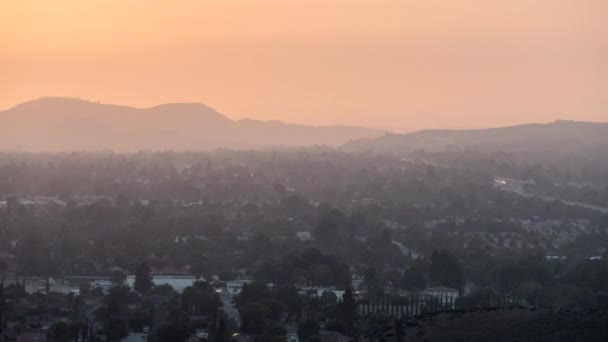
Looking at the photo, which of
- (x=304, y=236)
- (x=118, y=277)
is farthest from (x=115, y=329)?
(x=304, y=236)

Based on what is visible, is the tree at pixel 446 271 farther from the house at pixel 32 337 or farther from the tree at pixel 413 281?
the house at pixel 32 337

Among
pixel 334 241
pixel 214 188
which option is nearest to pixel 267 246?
pixel 334 241

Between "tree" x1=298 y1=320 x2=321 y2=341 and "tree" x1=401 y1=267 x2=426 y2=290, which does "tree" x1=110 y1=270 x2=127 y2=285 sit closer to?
"tree" x1=401 y1=267 x2=426 y2=290

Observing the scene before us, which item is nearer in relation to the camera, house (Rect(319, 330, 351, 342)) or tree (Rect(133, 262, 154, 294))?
house (Rect(319, 330, 351, 342))

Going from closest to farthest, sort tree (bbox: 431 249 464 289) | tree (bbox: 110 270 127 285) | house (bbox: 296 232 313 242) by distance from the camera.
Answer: tree (bbox: 431 249 464 289)
tree (bbox: 110 270 127 285)
house (bbox: 296 232 313 242)

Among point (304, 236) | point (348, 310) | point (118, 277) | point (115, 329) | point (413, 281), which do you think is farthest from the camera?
point (304, 236)

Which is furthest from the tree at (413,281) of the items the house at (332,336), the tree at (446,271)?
the house at (332,336)

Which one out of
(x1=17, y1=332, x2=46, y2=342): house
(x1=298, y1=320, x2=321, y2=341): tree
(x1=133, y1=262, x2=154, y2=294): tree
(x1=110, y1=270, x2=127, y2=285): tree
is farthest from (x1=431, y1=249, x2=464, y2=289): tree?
(x1=17, y1=332, x2=46, y2=342): house

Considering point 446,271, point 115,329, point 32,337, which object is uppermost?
point 446,271

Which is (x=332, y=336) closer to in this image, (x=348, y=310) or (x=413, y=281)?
(x=348, y=310)
